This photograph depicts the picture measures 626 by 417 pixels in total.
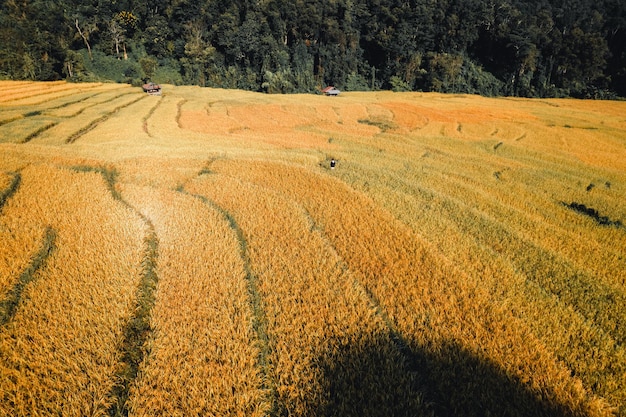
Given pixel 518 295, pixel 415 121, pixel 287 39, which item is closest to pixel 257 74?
pixel 287 39

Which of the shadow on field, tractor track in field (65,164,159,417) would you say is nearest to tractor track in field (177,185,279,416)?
the shadow on field

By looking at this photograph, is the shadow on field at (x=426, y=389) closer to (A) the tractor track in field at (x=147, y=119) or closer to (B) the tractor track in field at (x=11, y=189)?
(B) the tractor track in field at (x=11, y=189)

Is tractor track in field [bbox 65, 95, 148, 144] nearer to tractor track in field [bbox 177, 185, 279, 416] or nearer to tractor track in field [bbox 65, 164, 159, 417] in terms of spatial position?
tractor track in field [bbox 65, 164, 159, 417]

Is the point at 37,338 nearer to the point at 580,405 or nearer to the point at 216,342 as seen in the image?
the point at 216,342

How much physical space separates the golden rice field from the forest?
64.6m

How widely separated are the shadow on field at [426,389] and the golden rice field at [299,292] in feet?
0.06

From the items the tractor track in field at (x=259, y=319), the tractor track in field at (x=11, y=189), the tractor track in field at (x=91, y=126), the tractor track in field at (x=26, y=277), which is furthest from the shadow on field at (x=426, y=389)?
the tractor track in field at (x=91, y=126)

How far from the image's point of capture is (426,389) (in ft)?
9.77

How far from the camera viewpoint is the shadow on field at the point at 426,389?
280 cm

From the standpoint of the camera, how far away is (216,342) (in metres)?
3.42

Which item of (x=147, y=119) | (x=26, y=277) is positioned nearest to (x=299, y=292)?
(x=26, y=277)

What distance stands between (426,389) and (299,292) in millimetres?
1987

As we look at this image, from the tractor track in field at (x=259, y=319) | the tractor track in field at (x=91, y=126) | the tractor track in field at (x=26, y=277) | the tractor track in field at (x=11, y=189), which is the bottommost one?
the tractor track in field at (x=259, y=319)

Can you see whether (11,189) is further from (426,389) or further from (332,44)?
(332,44)
